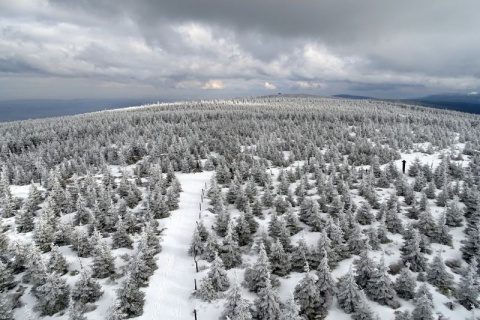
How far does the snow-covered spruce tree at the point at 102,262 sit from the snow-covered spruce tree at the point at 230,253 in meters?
12.5

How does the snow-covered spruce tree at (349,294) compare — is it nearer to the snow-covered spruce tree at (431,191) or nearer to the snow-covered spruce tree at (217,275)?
the snow-covered spruce tree at (217,275)

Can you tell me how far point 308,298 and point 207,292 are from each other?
9.72m

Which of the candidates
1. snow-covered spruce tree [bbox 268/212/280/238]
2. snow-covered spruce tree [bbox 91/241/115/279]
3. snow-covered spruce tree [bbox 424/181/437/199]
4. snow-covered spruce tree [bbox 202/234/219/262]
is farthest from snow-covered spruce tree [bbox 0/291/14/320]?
snow-covered spruce tree [bbox 424/181/437/199]

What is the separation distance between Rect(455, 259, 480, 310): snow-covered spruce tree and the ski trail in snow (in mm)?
24738

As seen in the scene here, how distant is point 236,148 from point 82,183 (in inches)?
1490

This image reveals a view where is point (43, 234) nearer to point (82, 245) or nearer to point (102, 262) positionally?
point (82, 245)

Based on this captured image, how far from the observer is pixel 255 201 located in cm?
4197

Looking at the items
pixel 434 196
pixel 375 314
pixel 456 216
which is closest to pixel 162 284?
pixel 375 314

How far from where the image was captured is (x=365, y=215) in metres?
37.1

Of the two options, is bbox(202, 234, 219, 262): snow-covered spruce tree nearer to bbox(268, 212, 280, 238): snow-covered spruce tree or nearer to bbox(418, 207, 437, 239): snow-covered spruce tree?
bbox(268, 212, 280, 238): snow-covered spruce tree

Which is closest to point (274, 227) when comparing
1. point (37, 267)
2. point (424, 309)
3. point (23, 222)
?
point (424, 309)

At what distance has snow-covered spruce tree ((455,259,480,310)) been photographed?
23.9 m

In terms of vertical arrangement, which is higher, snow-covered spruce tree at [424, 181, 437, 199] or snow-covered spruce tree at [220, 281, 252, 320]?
snow-covered spruce tree at [424, 181, 437, 199]

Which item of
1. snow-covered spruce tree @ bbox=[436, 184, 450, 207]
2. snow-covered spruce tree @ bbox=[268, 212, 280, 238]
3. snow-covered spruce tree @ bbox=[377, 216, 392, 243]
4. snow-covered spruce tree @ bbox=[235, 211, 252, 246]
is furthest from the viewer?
snow-covered spruce tree @ bbox=[436, 184, 450, 207]
